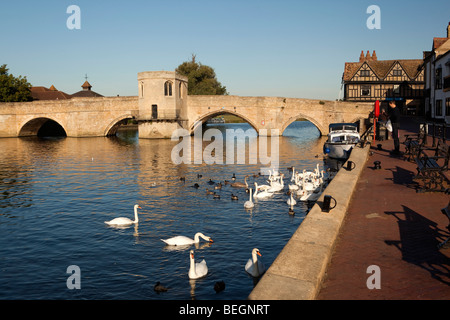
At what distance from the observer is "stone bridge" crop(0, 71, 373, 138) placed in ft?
181

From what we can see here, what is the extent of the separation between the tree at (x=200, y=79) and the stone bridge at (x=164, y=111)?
22.5m

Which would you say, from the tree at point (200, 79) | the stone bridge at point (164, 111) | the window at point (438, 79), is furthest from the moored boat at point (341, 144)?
the tree at point (200, 79)

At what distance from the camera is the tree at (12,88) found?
225 feet

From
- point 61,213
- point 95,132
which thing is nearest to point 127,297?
point 61,213

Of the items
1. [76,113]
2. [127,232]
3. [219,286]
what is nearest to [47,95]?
[76,113]

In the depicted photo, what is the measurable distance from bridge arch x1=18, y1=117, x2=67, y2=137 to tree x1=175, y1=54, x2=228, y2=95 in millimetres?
26286

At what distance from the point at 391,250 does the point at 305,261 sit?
73.7 inches

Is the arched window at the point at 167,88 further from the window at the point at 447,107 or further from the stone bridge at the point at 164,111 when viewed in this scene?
the window at the point at 447,107

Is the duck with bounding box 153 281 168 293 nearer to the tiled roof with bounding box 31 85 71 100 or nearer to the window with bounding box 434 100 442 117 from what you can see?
the window with bounding box 434 100 442 117

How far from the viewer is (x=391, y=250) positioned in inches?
311

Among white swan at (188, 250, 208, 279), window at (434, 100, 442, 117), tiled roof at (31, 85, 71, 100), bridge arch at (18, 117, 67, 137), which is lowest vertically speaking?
white swan at (188, 250, 208, 279)

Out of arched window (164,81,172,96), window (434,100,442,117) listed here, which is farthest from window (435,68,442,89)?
arched window (164,81,172,96)

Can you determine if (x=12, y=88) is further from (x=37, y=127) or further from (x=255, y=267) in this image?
(x=255, y=267)

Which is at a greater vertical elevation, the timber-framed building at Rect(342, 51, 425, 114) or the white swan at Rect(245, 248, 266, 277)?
the timber-framed building at Rect(342, 51, 425, 114)
